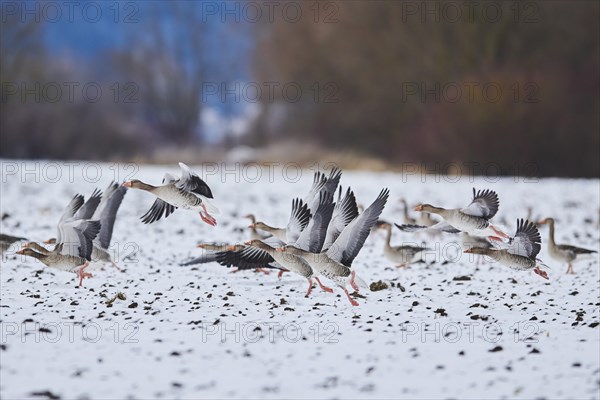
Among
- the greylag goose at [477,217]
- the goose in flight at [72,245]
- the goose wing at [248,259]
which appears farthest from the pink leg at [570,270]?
the goose in flight at [72,245]

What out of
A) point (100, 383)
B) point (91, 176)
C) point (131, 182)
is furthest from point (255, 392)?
point (91, 176)

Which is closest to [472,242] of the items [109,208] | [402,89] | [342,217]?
[342,217]

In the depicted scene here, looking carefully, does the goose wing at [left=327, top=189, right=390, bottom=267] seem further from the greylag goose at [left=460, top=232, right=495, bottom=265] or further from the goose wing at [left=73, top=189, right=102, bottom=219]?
the greylag goose at [left=460, top=232, right=495, bottom=265]

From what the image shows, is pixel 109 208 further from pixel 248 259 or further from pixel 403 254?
pixel 403 254

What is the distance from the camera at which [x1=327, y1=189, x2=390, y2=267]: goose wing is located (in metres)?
6.13

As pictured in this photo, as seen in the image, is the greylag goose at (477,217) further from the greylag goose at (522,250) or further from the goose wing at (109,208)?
the goose wing at (109,208)

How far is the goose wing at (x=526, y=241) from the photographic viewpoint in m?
6.88

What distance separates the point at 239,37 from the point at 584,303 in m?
40.3

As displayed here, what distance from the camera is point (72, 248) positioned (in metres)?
7.01

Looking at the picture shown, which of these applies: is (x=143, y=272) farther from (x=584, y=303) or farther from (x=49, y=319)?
(x=584, y=303)

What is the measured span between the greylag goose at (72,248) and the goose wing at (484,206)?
3.55 metres

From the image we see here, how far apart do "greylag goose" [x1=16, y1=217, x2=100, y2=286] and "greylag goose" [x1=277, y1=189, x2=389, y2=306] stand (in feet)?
6.64

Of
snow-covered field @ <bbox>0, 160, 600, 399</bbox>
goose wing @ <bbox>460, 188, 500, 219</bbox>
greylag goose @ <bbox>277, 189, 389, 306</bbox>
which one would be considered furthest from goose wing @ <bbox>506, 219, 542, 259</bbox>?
greylag goose @ <bbox>277, 189, 389, 306</bbox>

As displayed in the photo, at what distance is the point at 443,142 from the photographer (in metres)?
24.4
